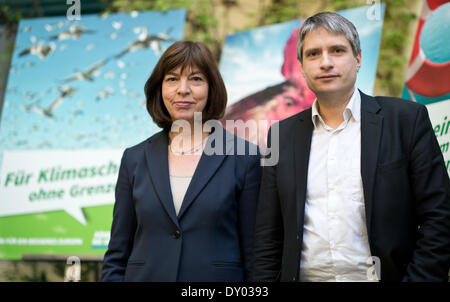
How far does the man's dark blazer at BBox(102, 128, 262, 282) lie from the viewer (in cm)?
215

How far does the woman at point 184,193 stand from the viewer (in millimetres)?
2160

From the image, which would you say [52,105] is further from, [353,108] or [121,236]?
[353,108]

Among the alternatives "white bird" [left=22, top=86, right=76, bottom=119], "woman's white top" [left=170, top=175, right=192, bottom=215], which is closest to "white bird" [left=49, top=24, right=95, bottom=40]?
"white bird" [left=22, top=86, right=76, bottom=119]

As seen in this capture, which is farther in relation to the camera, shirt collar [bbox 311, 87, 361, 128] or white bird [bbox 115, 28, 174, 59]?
white bird [bbox 115, 28, 174, 59]

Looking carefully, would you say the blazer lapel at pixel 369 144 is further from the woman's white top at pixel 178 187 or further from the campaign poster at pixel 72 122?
the campaign poster at pixel 72 122

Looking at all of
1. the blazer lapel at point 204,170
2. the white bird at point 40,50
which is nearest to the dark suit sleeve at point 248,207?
the blazer lapel at point 204,170

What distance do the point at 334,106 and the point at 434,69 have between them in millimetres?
1555

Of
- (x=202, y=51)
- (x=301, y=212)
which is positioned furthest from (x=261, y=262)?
(x=202, y=51)

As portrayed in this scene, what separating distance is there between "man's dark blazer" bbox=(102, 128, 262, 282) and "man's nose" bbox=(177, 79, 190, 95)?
279 millimetres

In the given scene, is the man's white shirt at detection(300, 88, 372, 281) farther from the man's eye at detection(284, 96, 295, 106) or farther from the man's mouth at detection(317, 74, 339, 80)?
the man's eye at detection(284, 96, 295, 106)

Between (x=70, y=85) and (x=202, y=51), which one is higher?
(x=70, y=85)

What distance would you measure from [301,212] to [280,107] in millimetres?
2231
